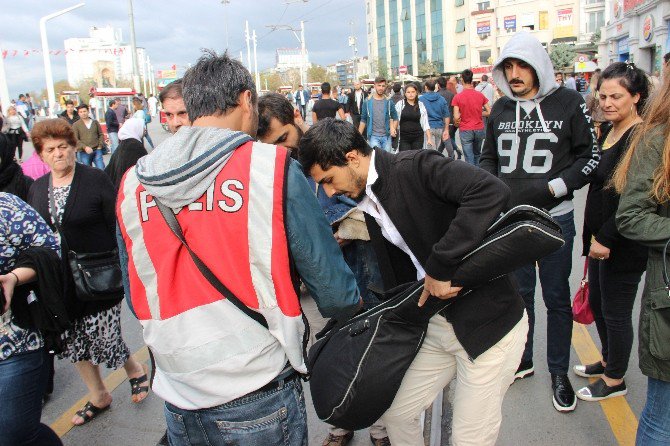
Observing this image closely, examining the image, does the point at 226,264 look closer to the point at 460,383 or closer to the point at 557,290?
the point at 460,383

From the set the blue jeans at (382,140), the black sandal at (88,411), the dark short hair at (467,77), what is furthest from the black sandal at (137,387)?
the dark short hair at (467,77)

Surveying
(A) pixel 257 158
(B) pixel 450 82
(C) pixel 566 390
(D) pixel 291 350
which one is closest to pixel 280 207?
(A) pixel 257 158

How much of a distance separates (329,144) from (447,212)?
521 mm

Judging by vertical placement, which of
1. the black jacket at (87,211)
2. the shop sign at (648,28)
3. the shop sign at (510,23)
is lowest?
the black jacket at (87,211)

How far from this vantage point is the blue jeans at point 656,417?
6.64 feet

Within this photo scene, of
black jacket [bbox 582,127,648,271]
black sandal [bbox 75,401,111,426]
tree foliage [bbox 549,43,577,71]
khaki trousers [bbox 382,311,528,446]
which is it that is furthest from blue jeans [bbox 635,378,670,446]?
tree foliage [bbox 549,43,577,71]

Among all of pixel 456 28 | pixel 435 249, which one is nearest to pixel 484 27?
pixel 456 28

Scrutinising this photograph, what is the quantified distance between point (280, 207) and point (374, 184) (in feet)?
2.16

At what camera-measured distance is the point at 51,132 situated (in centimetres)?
357

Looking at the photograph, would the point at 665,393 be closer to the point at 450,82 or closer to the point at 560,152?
the point at 560,152

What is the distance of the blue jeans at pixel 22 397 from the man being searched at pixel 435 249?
1.50 meters

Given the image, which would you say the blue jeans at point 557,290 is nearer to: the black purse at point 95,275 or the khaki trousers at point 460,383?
the khaki trousers at point 460,383

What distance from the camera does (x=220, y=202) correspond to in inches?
61.9

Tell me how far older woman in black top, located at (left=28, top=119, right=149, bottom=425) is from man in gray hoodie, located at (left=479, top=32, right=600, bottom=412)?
2490 mm
